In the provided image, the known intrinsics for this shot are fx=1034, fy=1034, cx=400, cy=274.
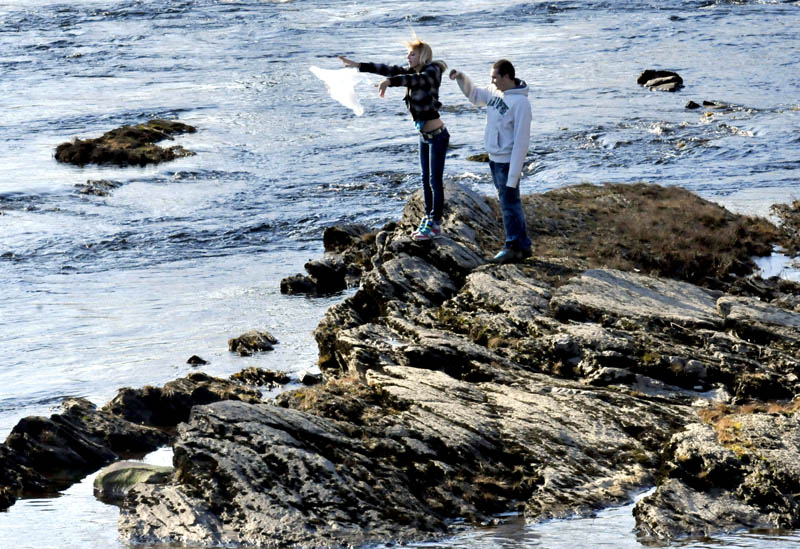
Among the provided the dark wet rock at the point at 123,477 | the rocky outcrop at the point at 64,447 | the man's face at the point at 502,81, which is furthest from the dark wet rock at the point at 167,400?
the man's face at the point at 502,81

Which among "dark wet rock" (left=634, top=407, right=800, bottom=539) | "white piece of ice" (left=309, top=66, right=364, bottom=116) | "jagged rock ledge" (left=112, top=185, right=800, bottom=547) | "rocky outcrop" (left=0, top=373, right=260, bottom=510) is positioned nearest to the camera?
"dark wet rock" (left=634, top=407, right=800, bottom=539)

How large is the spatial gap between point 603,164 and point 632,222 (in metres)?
13.1

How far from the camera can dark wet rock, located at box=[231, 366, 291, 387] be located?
16328 mm

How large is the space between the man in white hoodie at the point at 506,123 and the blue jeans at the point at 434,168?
730 mm

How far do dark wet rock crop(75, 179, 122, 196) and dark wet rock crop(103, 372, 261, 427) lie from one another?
2111 cm

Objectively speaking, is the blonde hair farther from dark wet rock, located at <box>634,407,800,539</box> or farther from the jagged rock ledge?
dark wet rock, located at <box>634,407,800,539</box>

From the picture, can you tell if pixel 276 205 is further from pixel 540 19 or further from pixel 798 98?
pixel 540 19

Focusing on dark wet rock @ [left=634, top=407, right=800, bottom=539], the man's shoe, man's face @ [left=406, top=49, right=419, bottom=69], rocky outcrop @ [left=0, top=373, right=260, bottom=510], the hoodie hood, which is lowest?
rocky outcrop @ [left=0, top=373, right=260, bottom=510]

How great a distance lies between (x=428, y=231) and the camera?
53.0 feet

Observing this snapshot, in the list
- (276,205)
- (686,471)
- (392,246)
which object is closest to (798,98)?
(276,205)

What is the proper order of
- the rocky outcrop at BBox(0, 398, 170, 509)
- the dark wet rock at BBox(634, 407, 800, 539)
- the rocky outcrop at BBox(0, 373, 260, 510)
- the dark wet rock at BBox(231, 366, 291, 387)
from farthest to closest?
1. the dark wet rock at BBox(231, 366, 291, 387)
2. the rocky outcrop at BBox(0, 373, 260, 510)
3. the rocky outcrop at BBox(0, 398, 170, 509)
4. the dark wet rock at BBox(634, 407, 800, 539)

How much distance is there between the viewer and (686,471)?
10.0 metres

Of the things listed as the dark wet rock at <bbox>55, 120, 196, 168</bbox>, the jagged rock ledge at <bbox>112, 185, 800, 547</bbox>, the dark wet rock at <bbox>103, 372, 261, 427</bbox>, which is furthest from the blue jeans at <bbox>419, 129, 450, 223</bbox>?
the dark wet rock at <bbox>55, 120, 196, 168</bbox>

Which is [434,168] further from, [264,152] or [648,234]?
[264,152]
